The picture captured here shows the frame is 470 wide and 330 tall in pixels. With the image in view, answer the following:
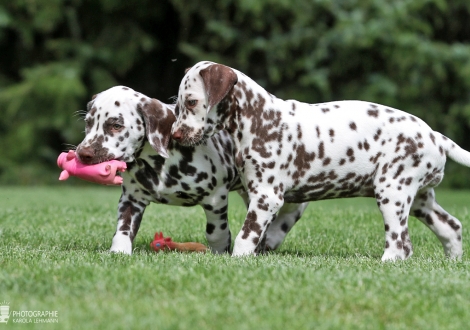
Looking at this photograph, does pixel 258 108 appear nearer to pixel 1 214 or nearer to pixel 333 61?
pixel 1 214

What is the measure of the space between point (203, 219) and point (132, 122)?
126 inches

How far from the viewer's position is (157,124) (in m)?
6.22

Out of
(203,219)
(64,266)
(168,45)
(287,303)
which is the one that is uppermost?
(287,303)

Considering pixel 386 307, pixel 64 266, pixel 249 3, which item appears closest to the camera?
pixel 386 307

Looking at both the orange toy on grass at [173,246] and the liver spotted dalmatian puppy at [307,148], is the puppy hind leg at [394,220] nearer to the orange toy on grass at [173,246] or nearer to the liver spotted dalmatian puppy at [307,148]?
the liver spotted dalmatian puppy at [307,148]

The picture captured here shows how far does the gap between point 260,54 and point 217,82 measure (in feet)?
47.4

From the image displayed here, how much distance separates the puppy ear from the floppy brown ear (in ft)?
1.39

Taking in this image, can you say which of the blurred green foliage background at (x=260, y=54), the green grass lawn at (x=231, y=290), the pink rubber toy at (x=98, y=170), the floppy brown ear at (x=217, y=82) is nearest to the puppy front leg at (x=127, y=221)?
the green grass lawn at (x=231, y=290)

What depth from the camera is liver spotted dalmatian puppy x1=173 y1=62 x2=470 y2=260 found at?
6133 mm

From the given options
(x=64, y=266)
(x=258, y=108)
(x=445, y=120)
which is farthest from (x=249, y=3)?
(x=64, y=266)

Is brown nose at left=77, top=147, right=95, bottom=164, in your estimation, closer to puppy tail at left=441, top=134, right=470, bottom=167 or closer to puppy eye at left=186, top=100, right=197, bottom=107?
puppy eye at left=186, top=100, right=197, bottom=107

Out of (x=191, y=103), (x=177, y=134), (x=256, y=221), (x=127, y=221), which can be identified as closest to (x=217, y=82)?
(x=191, y=103)

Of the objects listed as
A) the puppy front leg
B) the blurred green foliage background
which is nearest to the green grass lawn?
the puppy front leg

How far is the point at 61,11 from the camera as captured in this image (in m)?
20.2
